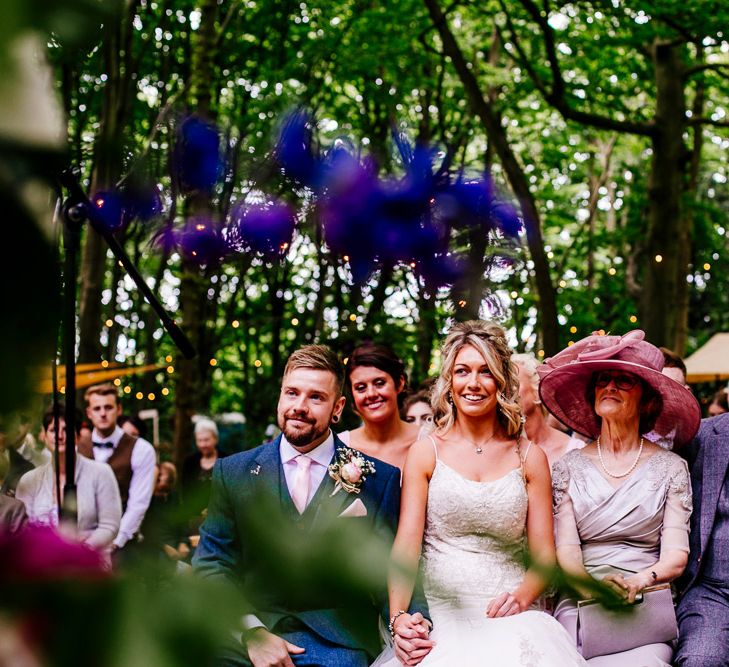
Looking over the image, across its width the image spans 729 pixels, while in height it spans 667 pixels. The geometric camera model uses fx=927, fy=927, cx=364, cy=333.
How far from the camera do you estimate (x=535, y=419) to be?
14.0ft

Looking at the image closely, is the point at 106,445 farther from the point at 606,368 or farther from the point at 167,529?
the point at 167,529

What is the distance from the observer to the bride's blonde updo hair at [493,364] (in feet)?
10.7

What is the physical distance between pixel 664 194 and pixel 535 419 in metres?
6.11

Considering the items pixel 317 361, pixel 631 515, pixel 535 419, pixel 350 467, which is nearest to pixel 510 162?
pixel 535 419

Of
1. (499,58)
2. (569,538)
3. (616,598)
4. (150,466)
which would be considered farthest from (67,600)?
(499,58)

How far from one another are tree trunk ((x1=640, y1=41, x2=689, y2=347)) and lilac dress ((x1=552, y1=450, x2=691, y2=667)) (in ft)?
20.6

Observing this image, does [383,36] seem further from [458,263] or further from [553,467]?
[458,263]

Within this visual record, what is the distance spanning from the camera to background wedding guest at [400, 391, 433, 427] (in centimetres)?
528

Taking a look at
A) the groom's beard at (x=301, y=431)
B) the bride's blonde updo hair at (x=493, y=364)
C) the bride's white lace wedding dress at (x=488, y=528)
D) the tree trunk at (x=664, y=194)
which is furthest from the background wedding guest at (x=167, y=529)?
the tree trunk at (x=664, y=194)

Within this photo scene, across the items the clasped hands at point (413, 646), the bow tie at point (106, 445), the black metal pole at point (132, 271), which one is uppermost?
the black metal pole at point (132, 271)

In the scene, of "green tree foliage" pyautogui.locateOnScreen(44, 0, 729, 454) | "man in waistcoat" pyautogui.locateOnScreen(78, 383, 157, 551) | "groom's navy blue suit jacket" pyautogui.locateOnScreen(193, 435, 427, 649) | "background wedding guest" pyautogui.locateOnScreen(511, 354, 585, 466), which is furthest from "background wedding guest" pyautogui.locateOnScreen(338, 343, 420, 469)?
"groom's navy blue suit jacket" pyautogui.locateOnScreen(193, 435, 427, 649)

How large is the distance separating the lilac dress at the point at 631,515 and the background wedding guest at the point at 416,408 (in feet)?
5.76

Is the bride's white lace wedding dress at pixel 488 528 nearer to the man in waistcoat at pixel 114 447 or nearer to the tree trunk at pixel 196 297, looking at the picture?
the tree trunk at pixel 196 297

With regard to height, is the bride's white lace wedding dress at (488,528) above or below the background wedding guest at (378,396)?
below
